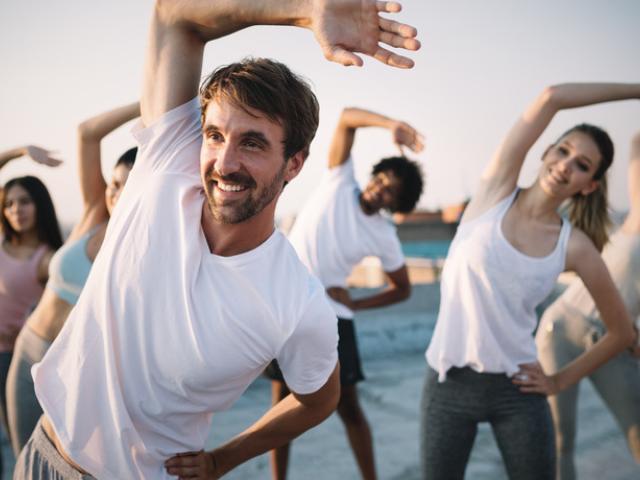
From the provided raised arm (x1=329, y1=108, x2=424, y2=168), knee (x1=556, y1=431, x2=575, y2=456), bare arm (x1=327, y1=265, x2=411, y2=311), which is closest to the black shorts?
bare arm (x1=327, y1=265, x2=411, y2=311)

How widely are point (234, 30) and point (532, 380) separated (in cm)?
186

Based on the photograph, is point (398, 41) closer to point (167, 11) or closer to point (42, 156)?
point (167, 11)

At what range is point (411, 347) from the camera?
25.1ft

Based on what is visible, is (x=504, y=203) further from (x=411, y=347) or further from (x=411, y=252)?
(x=411, y=252)

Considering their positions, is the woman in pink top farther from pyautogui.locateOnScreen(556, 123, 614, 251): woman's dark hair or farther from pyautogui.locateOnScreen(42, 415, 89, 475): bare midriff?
pyautogui.locateOnScreen(556, 123, 614, 251): woman's dark hair

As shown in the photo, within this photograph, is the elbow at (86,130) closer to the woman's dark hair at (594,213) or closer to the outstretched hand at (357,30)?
the outstretched hand at (357,30)

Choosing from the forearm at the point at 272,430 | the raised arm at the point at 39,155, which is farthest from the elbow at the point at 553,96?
the raised arm at the point at 39,155

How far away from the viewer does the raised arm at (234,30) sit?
1362mm

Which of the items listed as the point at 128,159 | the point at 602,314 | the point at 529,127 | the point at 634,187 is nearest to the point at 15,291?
the point at 128,159

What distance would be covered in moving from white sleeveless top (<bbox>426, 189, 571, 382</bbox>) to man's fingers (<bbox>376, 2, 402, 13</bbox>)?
1.29m

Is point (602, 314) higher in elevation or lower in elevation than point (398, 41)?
lower

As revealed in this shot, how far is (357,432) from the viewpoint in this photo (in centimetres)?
347

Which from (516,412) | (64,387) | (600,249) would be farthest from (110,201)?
(600,249)

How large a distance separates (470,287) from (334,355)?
976 mm
